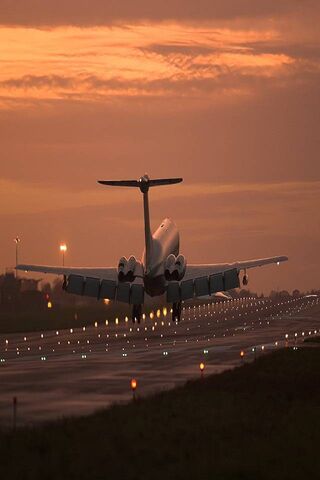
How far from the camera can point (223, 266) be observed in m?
104

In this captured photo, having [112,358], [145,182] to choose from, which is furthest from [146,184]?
[112,358]

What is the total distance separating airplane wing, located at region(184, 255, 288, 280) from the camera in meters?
100

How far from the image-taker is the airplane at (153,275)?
9119 centimetres

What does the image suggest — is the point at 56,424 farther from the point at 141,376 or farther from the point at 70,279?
the point at 70,279

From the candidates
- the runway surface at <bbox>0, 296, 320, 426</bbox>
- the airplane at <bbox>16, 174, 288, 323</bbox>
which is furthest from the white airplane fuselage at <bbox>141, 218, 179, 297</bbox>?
the runway surface at <bbox>0, 296, 320, 426</bbox>

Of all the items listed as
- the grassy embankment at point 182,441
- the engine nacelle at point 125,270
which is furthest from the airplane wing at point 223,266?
the grassy embankment at point 182,441

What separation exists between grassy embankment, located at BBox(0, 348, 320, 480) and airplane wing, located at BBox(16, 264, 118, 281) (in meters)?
54.6

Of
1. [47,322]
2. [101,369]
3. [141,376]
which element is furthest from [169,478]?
[47,322]

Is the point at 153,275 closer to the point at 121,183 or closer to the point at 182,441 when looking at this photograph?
the point at 121,183

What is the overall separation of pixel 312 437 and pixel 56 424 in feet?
24.7

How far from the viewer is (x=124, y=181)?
9831cm

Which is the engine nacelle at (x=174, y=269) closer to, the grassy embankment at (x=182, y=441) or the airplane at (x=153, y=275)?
the airplane at (x=153, y=275)

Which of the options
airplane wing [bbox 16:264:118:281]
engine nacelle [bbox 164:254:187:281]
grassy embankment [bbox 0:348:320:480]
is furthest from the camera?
airplane wing [bbox 16:264:118:281]

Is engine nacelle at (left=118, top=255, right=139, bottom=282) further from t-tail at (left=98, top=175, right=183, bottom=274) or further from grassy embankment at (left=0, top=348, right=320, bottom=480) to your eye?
grassy embankment at (left=0, top=348, right=320, bottom=480)
